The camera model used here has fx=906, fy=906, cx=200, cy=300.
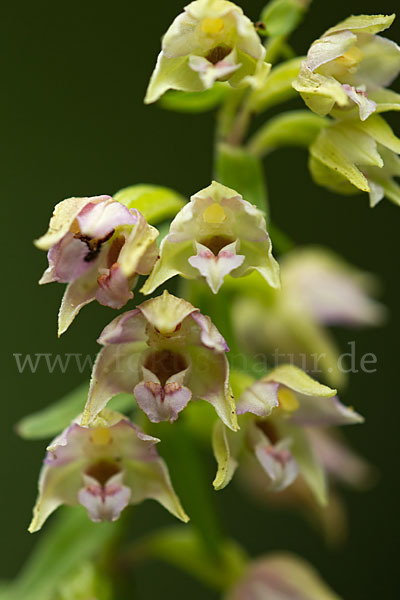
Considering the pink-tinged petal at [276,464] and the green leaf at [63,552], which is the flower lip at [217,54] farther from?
the green leaf at [63,552]

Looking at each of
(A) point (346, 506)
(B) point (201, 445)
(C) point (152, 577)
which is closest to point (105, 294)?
(B) point (201, 445)

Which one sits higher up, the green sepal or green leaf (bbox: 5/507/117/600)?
the green sepal

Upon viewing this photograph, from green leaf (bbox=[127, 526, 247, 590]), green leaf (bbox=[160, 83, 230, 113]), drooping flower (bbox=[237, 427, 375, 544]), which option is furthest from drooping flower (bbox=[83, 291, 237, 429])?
drooping flower (bbox=[237, 427, 375, 544])

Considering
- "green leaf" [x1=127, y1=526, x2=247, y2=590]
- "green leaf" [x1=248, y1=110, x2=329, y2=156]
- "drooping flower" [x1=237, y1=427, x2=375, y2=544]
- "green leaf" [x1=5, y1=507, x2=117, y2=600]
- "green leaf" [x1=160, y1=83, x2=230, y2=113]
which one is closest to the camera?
"green leaf" [x1=248, y1=110, x2=329, y2=156]

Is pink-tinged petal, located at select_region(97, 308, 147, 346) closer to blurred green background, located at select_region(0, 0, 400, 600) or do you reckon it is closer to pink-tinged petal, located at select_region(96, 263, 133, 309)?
pink-tinged petal, located at select_region(96, 263, 133, 309)

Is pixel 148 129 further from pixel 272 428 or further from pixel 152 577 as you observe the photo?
pixel 272 428

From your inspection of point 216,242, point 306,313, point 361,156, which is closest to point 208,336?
point 216,242

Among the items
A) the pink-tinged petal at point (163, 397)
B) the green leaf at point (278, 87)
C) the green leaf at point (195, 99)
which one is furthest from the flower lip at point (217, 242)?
the green leaf at point (195, 99)
